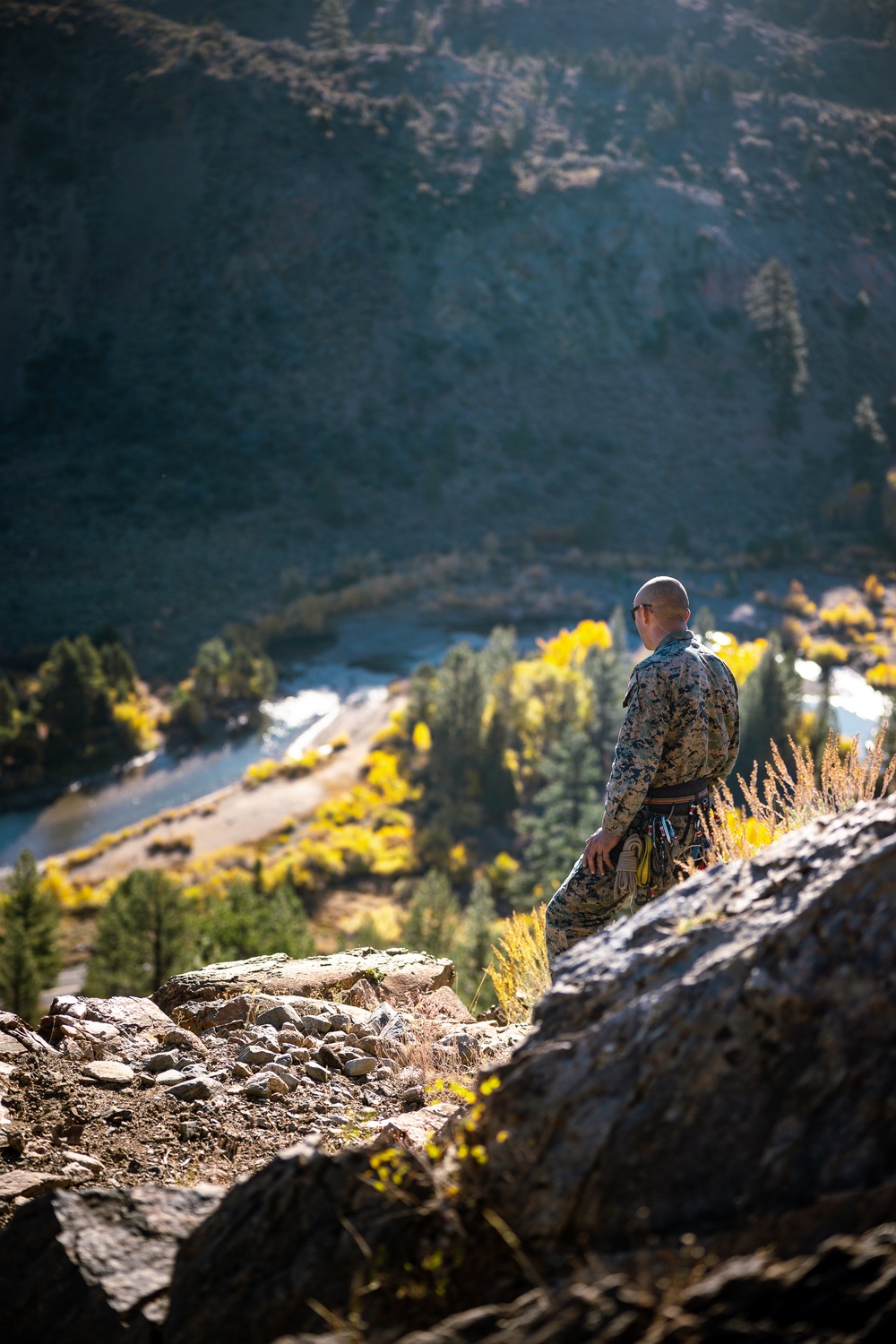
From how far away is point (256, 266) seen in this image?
60969 millimetres

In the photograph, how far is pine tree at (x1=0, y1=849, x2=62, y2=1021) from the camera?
19344 mm

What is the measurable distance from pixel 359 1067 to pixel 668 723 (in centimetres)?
215

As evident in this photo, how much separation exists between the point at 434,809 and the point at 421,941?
10.3 metres

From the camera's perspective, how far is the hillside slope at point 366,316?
51062 millimetres

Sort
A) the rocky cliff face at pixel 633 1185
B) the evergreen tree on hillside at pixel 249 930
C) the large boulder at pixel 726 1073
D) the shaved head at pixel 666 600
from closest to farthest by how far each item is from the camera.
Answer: the rocky cliff face at pixel 633 1185 < the large boulder at pixel 726 1073 < the shaved head at pixel 666 600 < the evergreen tree on hillside at pixel 249 930

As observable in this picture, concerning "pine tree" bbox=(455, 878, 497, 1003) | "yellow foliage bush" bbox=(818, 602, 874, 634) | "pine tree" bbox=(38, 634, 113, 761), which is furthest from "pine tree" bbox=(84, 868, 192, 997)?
"yellow foliage bush" bbox=(818, 602, 874, 634)

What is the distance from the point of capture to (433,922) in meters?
21.6

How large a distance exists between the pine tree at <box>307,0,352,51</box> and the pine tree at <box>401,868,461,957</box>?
75553mm

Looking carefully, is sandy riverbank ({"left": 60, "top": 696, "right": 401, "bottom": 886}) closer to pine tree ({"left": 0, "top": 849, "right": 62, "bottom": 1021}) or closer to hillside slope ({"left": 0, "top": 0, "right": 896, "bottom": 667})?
pine tree ({"left": 0, "top": 849, "right": 62, "bottom": 1021})

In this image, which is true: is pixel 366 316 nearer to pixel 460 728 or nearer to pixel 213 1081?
pixel 460 728

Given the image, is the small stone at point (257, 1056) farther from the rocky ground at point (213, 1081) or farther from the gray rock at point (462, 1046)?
the gray rock at point (462, 1046)

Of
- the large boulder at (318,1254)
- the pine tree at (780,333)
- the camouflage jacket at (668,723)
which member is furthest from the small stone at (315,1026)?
the pine tree at (780,333)

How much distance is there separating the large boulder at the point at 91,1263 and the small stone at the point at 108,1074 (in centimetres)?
157

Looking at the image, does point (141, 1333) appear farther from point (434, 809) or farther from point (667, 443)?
point (667, 443)
